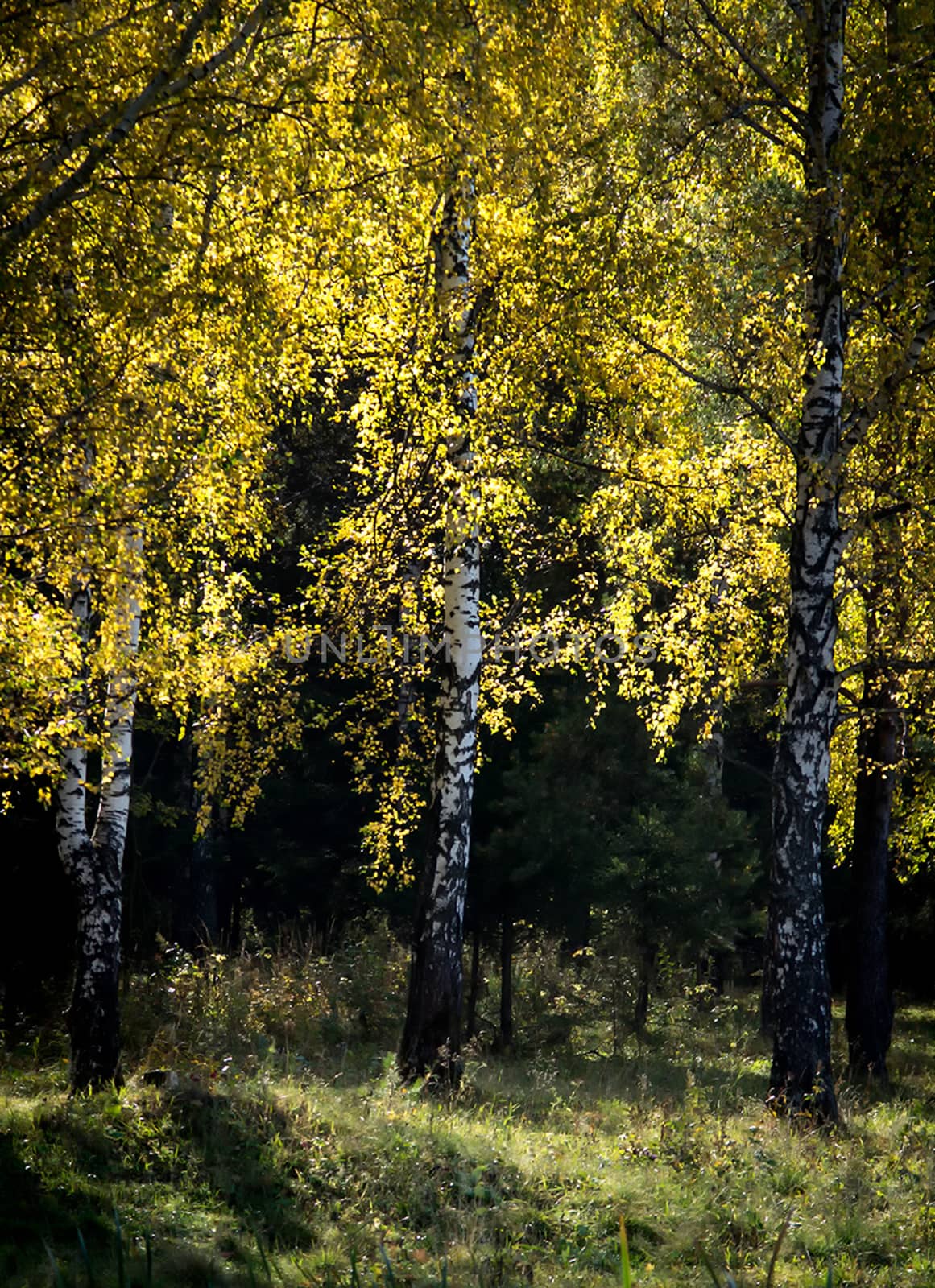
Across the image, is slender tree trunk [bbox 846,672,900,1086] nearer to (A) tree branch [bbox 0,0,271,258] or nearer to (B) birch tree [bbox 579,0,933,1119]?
(B) birch tree [bbox 579,0,933,1119]

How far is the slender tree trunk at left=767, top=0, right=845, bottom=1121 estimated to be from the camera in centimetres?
897

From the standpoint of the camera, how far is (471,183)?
10.1m

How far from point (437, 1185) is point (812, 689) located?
14.3 ft

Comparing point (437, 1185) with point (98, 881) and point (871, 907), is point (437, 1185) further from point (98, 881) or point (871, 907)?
point (871, 907)

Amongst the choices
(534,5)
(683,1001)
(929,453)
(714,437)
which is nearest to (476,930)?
(683,1001)

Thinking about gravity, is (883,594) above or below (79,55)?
below

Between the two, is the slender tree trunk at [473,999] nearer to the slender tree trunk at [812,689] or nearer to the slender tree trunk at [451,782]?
the slender tree trunk at [451,782]

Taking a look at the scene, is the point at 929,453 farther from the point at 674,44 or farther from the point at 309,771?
the point at 309,771

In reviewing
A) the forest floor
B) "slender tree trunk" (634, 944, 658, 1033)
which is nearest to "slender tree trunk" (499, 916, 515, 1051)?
"slender tree trunk" (634, 944, 658, 1033)

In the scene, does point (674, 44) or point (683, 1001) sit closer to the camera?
point (674, 44)

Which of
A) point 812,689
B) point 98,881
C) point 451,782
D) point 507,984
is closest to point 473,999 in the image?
point 507,984

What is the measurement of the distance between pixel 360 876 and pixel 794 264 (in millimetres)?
14498

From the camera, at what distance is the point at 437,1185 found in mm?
7176

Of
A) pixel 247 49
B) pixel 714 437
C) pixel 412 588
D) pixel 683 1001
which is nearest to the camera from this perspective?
pixel 247 49
